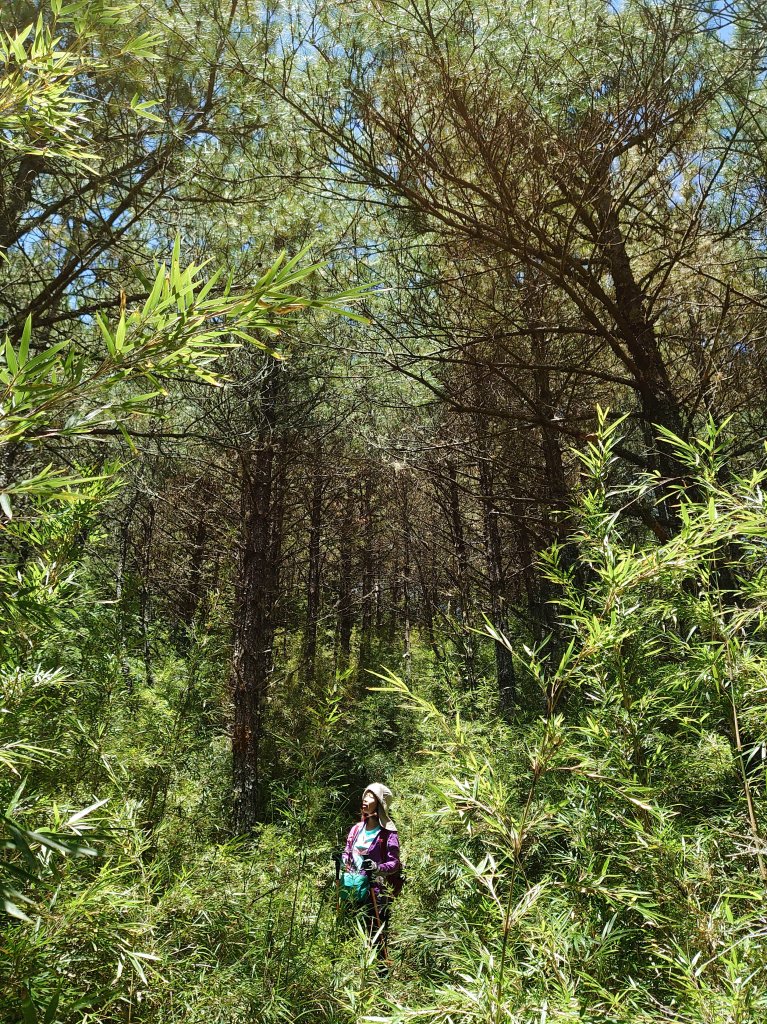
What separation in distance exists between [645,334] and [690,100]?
50.1 inches

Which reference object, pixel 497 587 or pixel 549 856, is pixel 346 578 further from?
pixel 549 856

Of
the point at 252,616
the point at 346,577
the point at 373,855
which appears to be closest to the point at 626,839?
the point at 373,855

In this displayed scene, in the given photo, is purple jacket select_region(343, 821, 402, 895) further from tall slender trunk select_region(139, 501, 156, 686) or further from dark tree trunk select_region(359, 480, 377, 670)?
dark tree trunk select_region(359, 480, 377, 670)

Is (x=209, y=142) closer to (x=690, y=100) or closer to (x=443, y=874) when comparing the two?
(x=690, y=100)

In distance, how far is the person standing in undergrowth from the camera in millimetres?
3777

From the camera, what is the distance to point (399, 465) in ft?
18.1

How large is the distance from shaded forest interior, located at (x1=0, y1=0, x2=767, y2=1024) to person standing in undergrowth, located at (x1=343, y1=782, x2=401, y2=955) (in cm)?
22

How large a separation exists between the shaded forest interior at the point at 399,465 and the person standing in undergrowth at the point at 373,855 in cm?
22

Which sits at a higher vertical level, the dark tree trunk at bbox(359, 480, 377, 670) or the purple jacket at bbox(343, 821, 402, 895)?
the dark tree trunk at bbox(359, 480, 377, 670)

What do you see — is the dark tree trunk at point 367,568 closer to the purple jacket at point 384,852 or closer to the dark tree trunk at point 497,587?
the dark tree trunk at point 497,587

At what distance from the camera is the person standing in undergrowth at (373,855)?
3777mm

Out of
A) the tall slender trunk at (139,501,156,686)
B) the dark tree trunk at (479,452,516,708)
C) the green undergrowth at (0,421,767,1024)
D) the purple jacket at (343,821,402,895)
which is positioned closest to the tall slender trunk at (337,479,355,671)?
the tall slender trunk at (139,501,156,686)

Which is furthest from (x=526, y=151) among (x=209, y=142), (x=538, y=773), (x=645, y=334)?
(x=538, y=773)

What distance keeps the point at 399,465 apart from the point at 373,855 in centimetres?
302
